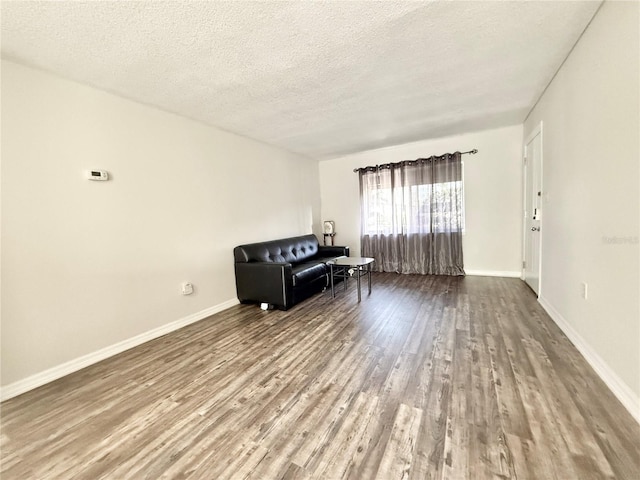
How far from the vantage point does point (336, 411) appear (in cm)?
159

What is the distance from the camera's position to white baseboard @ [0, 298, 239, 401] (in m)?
1.95

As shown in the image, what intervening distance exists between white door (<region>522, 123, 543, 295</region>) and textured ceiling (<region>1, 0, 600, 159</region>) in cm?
61

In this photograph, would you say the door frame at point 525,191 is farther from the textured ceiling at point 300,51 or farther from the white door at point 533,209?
the textured ceiling at point 300,51

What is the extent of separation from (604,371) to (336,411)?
5.88 ft

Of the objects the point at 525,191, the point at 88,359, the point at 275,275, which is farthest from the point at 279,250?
the point at 525,191

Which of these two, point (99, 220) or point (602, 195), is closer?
point (602, 195)

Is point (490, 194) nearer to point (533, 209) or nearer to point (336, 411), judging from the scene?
point (533, 209)

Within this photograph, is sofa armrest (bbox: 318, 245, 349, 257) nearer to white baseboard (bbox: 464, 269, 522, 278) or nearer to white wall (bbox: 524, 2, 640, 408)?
white baseboard (bbox: 464, 269, 522, 278)

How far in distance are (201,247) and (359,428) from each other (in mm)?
2704

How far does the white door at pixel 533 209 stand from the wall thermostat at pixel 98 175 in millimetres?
4609

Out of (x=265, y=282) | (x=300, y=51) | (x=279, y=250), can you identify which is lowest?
(x=265, y=282)

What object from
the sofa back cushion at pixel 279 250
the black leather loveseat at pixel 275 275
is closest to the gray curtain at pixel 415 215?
the sofa back cushion at pixel 279 250

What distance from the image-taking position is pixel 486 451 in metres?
1.27

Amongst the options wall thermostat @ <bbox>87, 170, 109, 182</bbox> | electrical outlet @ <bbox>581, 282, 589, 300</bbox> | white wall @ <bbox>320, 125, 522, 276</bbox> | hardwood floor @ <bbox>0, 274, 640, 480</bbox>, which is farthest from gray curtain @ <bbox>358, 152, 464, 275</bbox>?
wall thermostat @ <bbox>87, 170, 109, 182</bbox>
